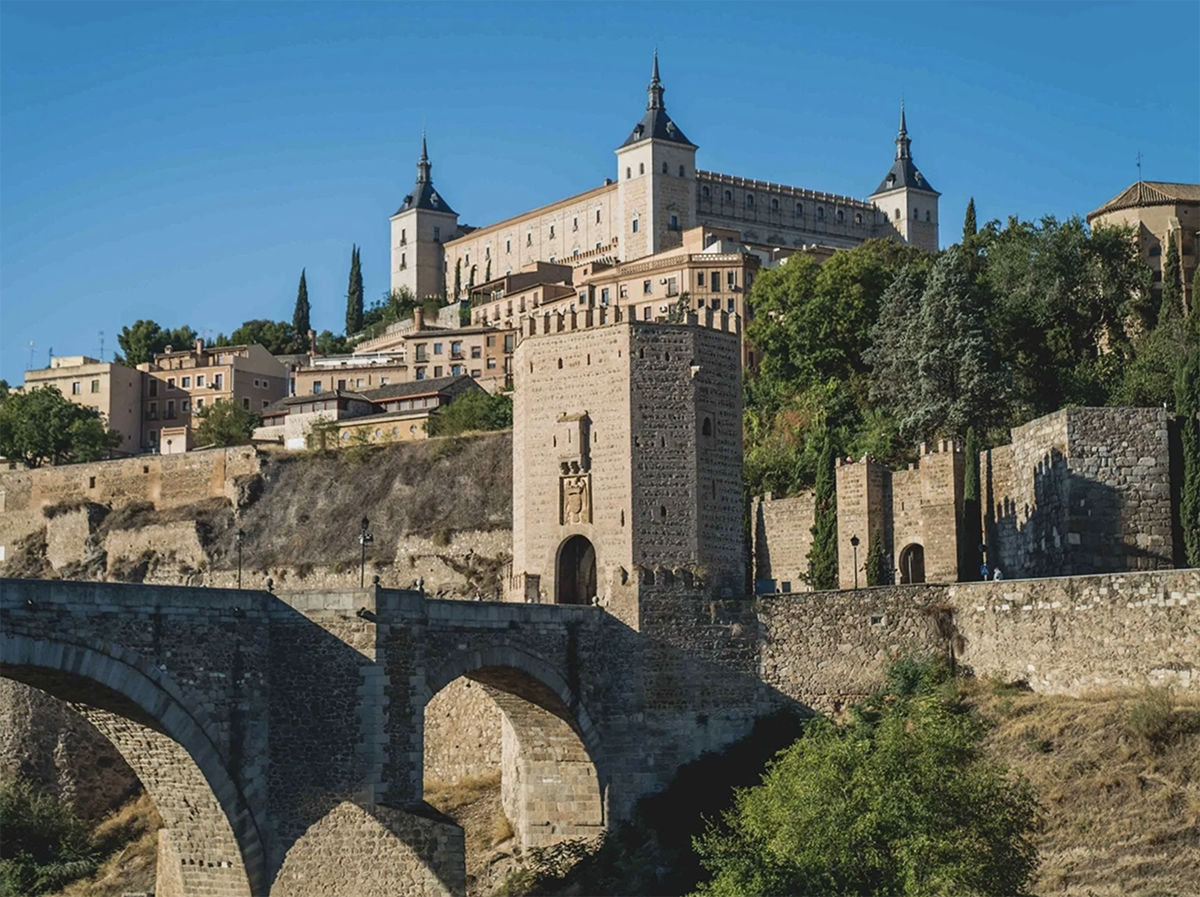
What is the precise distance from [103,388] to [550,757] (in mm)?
70831

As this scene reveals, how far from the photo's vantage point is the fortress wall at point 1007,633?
34469 mm

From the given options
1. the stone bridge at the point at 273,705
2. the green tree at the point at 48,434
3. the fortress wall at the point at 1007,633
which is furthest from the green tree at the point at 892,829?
the green tree at the point at 48,434

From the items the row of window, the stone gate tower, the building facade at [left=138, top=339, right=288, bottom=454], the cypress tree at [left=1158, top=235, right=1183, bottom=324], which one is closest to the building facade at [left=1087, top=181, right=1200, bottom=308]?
the cypress tree at [left=1158, top=235, right=1183, bottom=324]

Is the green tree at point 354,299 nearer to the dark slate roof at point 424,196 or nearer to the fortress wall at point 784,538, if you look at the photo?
the dark slate roof at point 424,196

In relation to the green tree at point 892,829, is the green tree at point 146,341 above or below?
above

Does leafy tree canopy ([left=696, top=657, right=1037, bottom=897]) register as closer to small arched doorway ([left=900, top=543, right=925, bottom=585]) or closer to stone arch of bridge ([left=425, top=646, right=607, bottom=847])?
stone arch of bridge ([left=425, top=646, right=607, bottom=847])

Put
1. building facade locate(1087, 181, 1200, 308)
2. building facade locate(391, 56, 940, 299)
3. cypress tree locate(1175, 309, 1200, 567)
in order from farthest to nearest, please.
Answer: building facade locate(391, 56, 940, 299), building facade locate(1087, 181, 1200, 308), cypress tree locate(1175, 309, 1200, 567)

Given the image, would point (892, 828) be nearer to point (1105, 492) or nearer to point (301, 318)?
point (1105, 492)

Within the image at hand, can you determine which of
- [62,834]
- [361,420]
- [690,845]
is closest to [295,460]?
[361,420]

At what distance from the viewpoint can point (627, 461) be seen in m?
39.9

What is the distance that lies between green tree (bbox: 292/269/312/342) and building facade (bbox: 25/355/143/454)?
775 inches

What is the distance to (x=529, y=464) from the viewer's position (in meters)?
41.6

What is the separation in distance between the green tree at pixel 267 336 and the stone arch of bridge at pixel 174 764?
90179 millimetres

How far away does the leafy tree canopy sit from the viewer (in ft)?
84.7
